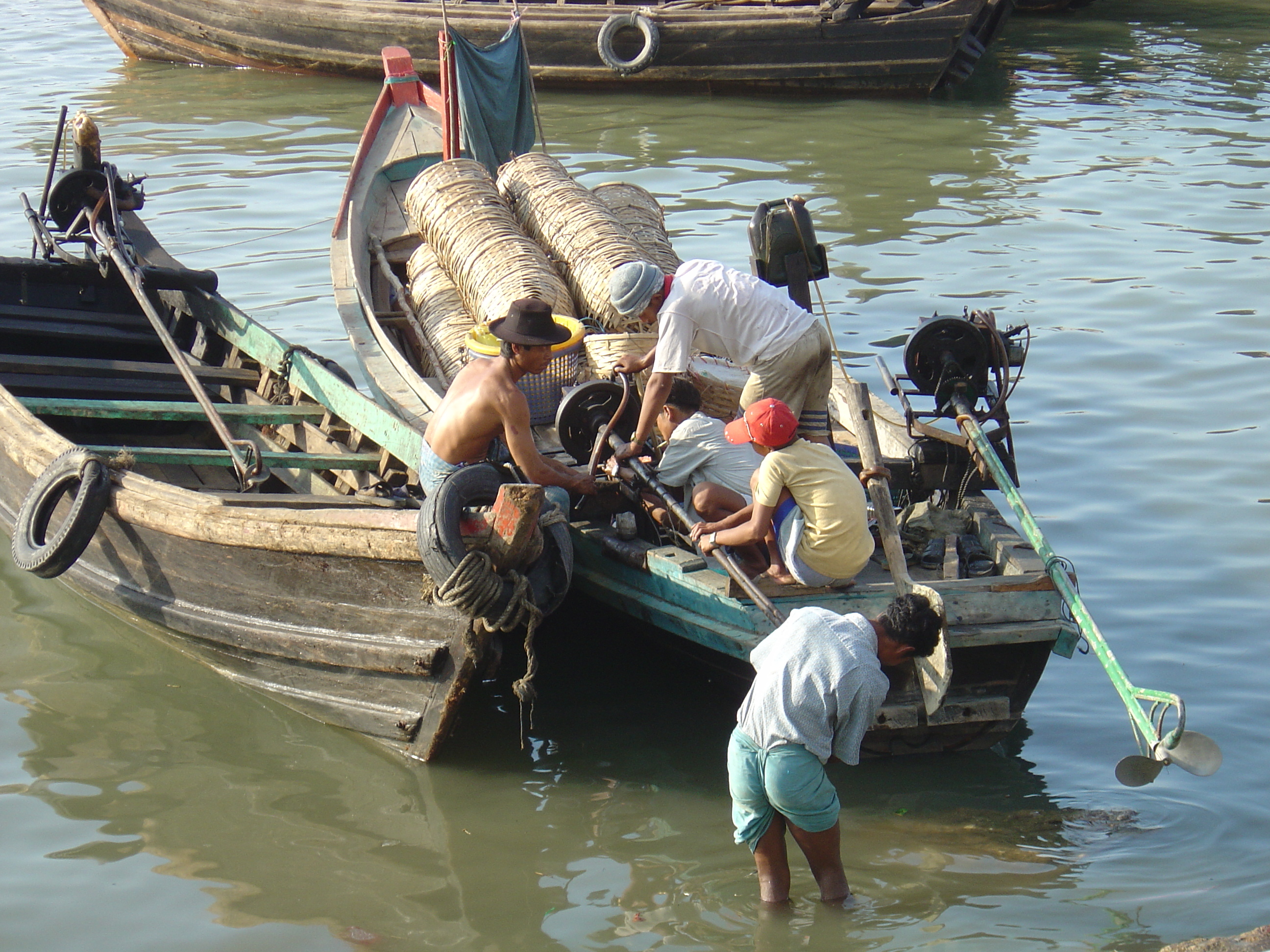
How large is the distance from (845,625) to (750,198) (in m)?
9.01

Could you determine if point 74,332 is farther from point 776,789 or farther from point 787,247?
point 776,789

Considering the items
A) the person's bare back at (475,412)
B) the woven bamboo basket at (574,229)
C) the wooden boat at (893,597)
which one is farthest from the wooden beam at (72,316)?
the person's bare back at (475,412)

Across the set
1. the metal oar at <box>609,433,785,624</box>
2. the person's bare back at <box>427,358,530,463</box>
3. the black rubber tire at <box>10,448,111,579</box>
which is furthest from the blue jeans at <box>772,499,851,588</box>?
the black rubber tire at <box>10,448,111,579</box>

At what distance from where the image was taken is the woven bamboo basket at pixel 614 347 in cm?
623

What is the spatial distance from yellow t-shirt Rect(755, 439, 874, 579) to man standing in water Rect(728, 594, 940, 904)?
60cm

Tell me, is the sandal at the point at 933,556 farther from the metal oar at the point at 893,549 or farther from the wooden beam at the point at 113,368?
the wooden beam at the point at 113,368

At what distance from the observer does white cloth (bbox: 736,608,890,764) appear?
3.88 metres

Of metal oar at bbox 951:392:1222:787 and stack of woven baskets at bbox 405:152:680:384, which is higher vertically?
stack of woven baskets at bbox 405:152:680:384

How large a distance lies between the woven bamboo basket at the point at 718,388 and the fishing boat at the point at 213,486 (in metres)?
1.45

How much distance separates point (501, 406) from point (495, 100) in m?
5.53

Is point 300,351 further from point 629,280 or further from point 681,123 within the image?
point 681,123

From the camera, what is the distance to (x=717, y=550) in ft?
15.8

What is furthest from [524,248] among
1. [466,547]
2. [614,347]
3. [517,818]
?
[517,818]

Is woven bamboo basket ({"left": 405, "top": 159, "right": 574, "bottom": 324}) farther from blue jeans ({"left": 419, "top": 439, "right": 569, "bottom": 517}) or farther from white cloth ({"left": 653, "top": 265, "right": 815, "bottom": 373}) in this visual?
blue jeans ({"left": 419, "top": 439, "right": 569, "bottom": 517})
